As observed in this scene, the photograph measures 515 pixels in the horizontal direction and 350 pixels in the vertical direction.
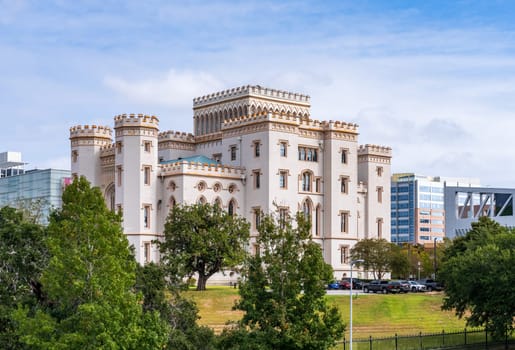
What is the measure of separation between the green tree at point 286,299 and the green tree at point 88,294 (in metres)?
6.02

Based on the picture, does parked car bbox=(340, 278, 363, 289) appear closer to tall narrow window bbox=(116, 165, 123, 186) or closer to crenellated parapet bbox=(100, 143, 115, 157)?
tall narrow window bbox=(116, 165, 123, 186)

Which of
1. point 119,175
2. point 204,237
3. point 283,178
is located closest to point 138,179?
point 119,175

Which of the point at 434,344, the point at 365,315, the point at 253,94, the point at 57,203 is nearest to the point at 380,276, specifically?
the point at 253,94

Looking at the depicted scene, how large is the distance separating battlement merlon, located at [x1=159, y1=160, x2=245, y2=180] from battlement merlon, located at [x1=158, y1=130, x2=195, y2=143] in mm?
11372

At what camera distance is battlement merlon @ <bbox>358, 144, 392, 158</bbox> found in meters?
114

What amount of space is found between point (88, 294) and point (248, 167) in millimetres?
60358

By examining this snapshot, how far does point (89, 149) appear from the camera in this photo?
109125mm

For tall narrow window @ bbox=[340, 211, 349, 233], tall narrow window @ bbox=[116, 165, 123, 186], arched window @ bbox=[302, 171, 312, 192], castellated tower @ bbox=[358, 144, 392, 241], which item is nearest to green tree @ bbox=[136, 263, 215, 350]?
tall narrow window @ bbox=[116, 165, 123, 186]

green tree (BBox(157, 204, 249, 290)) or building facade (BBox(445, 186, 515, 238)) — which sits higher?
building facade (BBox(445, 186, 515, 238))

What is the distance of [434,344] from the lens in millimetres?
64375

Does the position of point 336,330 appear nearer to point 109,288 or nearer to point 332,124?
point 109,288

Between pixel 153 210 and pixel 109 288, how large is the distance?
188ft

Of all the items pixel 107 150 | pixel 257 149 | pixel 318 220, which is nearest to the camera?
pixel 257 149

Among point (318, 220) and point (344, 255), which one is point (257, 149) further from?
point (344, 255)
